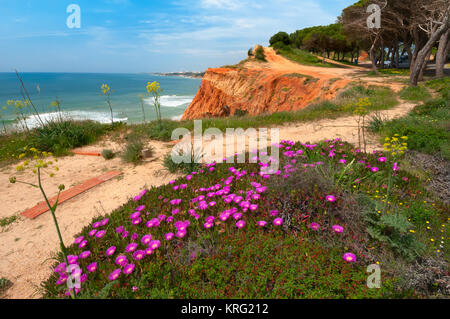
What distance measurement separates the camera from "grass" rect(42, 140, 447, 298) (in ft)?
5.83

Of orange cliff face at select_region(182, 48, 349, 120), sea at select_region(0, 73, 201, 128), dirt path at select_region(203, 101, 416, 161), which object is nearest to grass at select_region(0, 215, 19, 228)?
sea at select_region(0, 73, 201, 128)

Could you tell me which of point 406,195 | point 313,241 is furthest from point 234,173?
point 406,195

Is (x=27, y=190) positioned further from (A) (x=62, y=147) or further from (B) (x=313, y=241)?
(B) (x=313, y=241)

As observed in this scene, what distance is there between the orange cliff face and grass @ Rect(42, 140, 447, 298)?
1211cm

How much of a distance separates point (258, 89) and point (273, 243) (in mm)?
17386

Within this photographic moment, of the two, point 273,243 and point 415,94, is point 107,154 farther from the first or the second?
point 415,94

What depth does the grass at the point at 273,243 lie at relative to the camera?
1.78 meters

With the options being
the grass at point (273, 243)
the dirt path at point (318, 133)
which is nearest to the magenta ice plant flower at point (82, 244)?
the grass at point (273, 243)

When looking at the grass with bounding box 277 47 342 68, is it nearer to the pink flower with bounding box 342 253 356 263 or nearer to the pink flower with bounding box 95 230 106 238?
the pink flower with bounding box 342 253 356 263

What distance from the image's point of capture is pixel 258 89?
59.2ft
